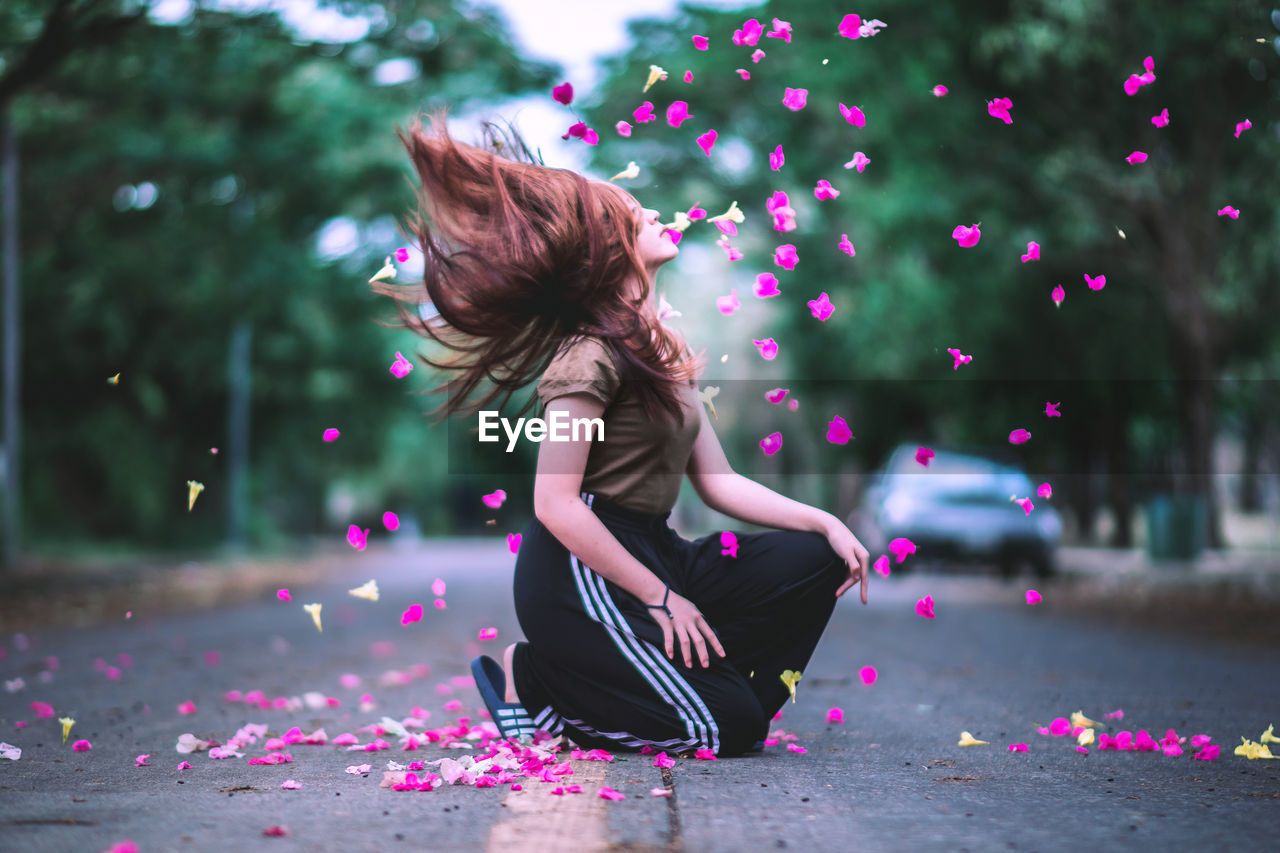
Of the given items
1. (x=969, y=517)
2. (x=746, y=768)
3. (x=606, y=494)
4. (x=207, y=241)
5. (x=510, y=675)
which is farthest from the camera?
(x=207, y=241)

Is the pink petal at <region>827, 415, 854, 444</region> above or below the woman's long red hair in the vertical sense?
below

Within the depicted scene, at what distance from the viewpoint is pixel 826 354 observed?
98.5ft

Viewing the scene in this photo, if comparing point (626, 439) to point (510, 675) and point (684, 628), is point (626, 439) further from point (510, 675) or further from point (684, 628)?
point (510, 675)

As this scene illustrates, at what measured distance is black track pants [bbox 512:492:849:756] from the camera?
372 centimetres

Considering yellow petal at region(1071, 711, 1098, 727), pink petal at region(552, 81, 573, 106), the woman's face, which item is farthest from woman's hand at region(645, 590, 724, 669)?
yellow petal at region(1071, 711, 1098, 727)

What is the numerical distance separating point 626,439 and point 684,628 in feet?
1.74

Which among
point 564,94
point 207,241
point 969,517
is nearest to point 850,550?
point 564,94

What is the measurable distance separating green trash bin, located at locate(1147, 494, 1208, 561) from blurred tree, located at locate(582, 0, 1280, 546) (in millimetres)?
357

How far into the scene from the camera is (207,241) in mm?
17922

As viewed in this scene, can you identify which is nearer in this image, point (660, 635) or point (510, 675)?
point (660, 635)

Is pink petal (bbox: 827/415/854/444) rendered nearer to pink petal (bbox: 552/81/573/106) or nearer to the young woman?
the young woman

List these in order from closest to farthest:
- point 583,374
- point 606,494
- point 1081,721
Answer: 1. point 583,374
2. point 606,494
3. point 1081,721

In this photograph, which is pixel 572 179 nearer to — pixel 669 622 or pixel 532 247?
pixel 532 247

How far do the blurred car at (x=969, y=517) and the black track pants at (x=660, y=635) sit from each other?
12.3 m
